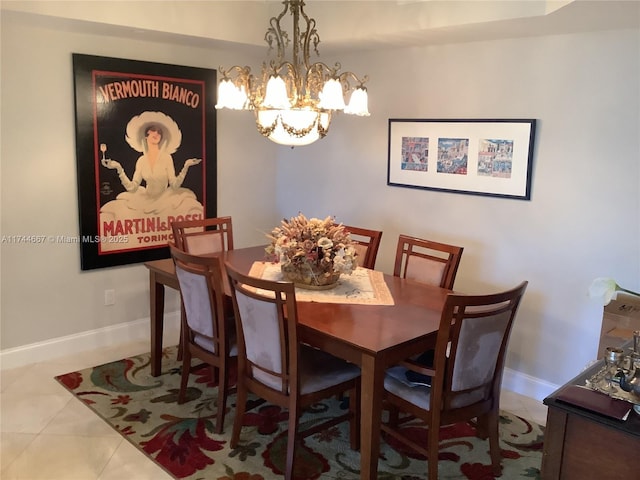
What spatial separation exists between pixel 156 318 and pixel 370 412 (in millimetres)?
1835

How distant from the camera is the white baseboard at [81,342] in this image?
3.84 metres

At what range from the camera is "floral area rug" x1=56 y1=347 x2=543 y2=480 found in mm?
2766

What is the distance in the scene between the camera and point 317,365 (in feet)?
9.13

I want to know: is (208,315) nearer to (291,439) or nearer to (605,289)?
(291,439)

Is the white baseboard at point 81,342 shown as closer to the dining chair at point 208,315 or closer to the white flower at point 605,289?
the dining chair at point 208,315

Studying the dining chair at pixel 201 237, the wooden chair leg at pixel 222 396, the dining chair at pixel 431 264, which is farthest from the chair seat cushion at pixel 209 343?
the dining chair at pixel 431 264

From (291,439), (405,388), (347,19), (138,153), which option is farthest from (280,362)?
(347,19)

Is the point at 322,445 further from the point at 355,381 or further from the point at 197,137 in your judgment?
the point at 197,137

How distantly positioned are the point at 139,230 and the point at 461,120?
8.14 feet

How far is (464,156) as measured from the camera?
149 inches

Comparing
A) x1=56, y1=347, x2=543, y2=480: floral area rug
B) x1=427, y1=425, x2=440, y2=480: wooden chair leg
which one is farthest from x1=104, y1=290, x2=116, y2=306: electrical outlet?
x1=427, y1=425, x2=440, y2=480: wooden chair leg

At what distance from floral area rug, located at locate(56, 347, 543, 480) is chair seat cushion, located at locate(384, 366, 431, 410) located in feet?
1.48

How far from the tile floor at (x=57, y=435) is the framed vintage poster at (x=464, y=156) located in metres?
1.39

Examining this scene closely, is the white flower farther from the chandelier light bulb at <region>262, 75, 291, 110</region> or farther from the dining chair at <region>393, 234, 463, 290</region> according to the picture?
the chandelier light bulb at <region>262, 75, 291, 110</region>
